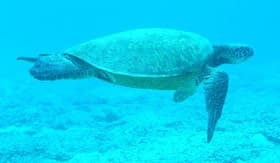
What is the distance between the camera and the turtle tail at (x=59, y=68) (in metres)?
4.22

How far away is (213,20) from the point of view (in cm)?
12294

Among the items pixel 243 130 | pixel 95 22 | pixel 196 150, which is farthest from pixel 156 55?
pixel 95 22

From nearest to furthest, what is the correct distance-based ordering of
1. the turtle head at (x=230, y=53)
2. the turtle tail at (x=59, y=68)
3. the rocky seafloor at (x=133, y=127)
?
the turtle tail at (x=59, y=68) < the turtle head at (x=230, y=53) < the rocky seafloor at (x=133, y=127)

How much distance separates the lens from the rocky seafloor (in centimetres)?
719

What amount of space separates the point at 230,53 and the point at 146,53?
58.3 inches

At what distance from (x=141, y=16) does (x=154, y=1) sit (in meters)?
7.42

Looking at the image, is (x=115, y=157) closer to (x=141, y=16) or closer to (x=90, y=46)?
(x=90, y=46)

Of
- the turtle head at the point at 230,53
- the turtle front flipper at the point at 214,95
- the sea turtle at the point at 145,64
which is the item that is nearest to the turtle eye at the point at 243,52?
the turtle head at the point at 230,53

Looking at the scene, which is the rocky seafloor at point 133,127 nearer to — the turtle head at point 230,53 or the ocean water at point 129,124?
the ocean water at point 129,124

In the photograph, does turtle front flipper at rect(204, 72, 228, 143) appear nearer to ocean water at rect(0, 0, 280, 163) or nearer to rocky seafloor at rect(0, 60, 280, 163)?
ocean water at rect(0, 0, 280, 163)

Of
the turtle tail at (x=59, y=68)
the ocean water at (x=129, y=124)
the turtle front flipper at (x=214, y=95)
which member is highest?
the turtle tail at (x=59, y=68)

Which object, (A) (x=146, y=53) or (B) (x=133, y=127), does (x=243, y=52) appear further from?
(B) (x=133, y=127)

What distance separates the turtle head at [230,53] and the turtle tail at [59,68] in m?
1.91

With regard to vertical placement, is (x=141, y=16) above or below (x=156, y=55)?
below
